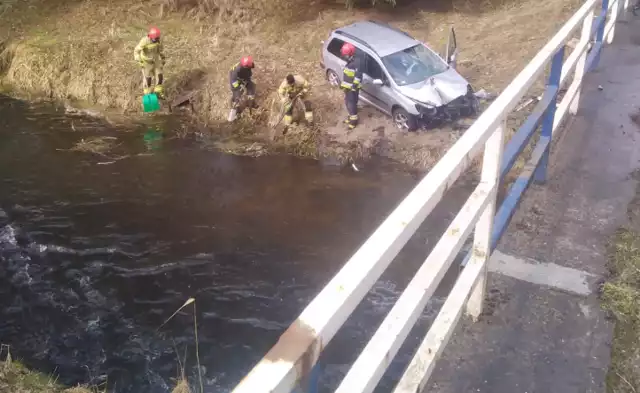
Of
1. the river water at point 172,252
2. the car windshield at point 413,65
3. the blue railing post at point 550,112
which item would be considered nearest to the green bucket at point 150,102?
the river water at point 172,252

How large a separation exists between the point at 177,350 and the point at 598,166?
201 inches

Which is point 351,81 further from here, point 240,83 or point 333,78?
point 240,83

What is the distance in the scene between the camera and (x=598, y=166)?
4793 millimetres

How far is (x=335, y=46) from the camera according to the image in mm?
13078

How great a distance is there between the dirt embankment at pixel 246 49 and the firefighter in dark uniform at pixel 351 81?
362 millimetres

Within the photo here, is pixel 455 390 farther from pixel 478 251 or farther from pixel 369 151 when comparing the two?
pixel 369 151

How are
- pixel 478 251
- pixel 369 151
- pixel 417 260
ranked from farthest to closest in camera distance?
1. pixel 369 151
2. pixel 417 260
3. pixel 478 251

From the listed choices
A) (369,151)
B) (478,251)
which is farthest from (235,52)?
(478,251)

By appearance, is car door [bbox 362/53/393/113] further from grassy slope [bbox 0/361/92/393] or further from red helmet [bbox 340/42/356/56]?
grassy slope [bbox 0/361/92/393]

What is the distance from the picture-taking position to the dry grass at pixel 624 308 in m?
2.83

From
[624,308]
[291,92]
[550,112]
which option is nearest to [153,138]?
[291,92]

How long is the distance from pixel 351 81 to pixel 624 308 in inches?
358

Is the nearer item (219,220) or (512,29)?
(219,220)

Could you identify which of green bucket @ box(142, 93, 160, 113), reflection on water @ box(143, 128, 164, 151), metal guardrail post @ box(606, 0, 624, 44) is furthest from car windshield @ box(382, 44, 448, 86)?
green bucket @ box(142, 93, 160, 113)
